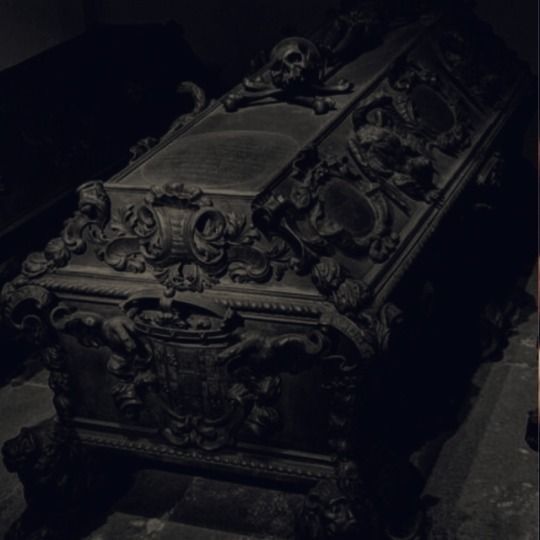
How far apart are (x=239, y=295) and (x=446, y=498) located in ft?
4.64

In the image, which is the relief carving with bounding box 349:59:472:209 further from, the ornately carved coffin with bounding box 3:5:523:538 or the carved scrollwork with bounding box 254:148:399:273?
the carved scrollwork with bounding box 254:148:399:273

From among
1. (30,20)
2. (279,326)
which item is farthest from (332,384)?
(30,20)

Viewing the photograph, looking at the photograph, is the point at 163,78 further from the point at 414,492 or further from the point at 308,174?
the point at 414,492

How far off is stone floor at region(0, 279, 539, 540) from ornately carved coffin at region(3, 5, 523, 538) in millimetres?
336

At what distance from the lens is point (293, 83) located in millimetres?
6414

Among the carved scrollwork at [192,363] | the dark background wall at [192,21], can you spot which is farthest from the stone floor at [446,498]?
the dark background wall at [192,21]

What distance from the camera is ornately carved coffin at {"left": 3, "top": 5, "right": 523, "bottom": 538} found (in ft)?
17.3

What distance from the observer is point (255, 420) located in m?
5.45

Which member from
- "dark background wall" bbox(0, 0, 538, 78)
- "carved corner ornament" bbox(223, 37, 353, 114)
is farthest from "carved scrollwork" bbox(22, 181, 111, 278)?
"dark background wall" bbox(0, 0, 538, 78)

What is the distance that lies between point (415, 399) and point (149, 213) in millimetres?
1795

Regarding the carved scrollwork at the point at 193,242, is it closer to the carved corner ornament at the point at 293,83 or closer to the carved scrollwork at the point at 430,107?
the carved corner ornament at the point at 293,83

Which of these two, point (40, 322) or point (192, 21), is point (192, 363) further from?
point (192, 21)

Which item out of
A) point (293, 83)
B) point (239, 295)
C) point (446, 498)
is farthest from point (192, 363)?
point (293, 83)

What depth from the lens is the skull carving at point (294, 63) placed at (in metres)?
6.32
